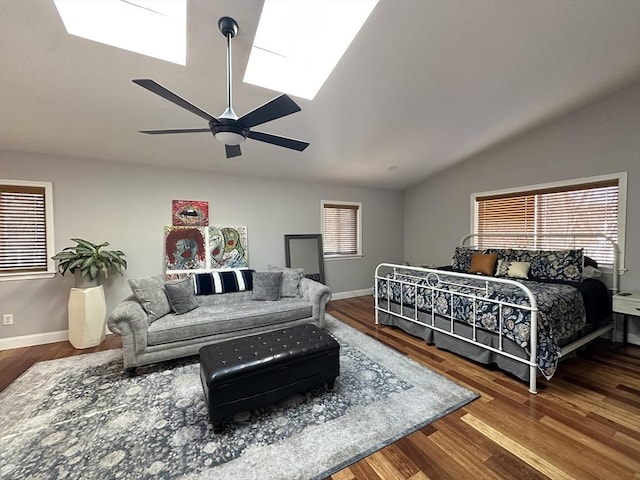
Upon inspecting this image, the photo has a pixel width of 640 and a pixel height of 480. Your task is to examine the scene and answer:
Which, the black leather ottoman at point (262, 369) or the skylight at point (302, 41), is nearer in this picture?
the black leather ottoman at point (262, 369)

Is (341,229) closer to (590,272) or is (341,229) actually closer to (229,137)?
(590,272)

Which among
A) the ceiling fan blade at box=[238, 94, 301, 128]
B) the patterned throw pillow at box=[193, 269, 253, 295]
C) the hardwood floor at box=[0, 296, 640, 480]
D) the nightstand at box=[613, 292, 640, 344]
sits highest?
the ceiling fan blade at box=[238, 94, 301, 128]

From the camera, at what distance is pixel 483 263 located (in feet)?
12.9

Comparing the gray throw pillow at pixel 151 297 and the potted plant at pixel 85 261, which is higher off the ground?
the potted plant at pixel 85 261

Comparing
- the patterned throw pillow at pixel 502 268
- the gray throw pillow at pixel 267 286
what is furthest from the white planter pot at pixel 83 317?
the patterned throw pillow at pixel 502 268

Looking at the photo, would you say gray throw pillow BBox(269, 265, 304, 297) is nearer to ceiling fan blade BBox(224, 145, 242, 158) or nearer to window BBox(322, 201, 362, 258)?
window BBox(322, 201, 362, 258)

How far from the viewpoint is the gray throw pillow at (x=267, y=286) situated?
3.69 m

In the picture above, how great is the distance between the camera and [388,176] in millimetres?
5250

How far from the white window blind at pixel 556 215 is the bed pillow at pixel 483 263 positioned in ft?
2.71

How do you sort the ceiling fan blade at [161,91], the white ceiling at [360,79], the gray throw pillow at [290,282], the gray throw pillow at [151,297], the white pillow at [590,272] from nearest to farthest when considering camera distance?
the ceiling fan blade at [161,91] < the white ceiling at [360,79] < the gray throw pillow at [151,297] < the white pillow at [590,272] < the gray throw pillow at [290,282]

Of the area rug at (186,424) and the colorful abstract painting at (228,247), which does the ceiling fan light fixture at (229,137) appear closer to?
the area rug at (186,424)

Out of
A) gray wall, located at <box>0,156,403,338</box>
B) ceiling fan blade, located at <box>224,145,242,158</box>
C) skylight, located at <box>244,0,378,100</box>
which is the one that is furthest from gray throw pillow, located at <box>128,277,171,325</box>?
skylight, located at <box>244,0,378,100</box>

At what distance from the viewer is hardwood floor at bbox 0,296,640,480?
5.09ft

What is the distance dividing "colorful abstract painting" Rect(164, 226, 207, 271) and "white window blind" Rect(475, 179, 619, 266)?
4.80 meters
